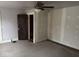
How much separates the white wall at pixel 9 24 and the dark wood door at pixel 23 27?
0.27 metres

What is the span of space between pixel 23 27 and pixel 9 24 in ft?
3.30

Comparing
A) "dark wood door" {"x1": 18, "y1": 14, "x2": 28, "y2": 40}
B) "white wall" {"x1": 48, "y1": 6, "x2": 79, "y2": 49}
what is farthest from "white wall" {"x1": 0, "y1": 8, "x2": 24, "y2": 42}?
"white wall" {"x1": 48, "y1": 6, "x2": 79, "y2": 49}

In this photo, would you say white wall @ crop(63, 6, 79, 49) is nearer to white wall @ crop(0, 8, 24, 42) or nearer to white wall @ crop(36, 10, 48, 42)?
white wall @ crop(36, 10, 48, 42)

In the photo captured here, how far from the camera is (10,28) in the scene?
6.08m

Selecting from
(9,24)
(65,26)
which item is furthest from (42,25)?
(9,24)

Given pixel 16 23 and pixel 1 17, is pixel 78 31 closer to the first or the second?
pixel 16 23

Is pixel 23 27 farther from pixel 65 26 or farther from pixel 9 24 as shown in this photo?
pixel 65 26

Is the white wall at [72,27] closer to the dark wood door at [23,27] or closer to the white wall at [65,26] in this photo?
the white wall at [65,26]

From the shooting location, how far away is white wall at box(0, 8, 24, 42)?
576 centimetres

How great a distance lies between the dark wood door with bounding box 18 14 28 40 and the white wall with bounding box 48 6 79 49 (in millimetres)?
1662

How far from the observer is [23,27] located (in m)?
6.57

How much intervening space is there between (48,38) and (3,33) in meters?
3.09

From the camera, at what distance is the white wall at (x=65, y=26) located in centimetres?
476

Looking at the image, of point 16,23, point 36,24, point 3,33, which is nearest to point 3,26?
point 3,33
